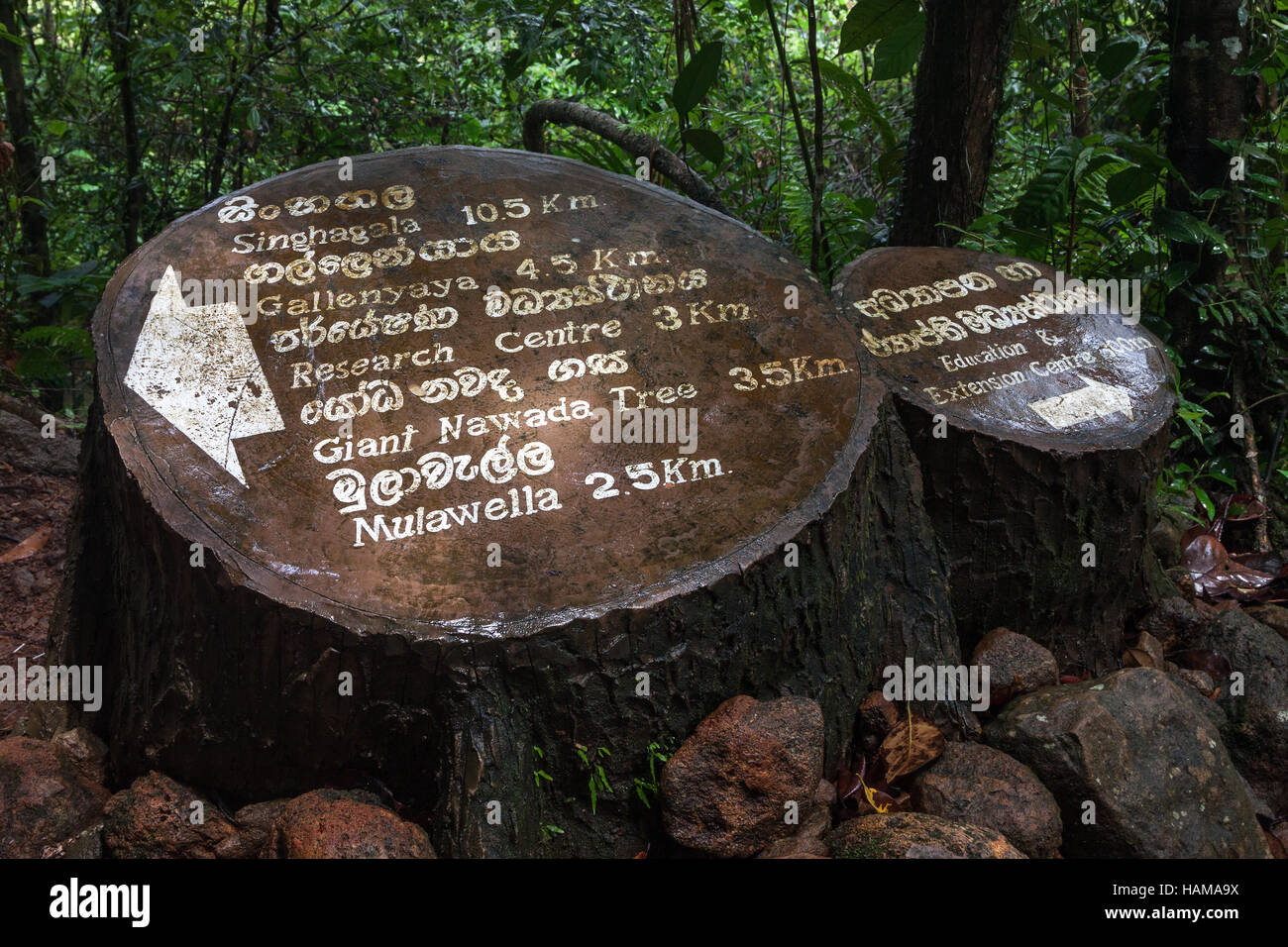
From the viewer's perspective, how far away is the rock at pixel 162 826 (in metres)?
1.73

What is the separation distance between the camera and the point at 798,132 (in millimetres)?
4047

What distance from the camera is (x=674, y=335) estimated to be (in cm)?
224

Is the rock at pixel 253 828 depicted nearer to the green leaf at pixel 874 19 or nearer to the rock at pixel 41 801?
the rock at pixel 41 801

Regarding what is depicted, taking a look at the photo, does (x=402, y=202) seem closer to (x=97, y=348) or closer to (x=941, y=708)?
(x=97, y=348)

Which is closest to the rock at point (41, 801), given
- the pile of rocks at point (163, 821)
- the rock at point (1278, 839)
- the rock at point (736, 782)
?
the pile of rocks at point (163, 821)

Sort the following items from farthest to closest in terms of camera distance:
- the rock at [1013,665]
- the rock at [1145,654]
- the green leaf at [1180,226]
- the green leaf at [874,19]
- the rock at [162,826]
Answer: the green leaf at [874,19] < the green leaf at [1180,226] < the rock at [1145,654] < the rock at [1013,665] < the rock at [162,826]

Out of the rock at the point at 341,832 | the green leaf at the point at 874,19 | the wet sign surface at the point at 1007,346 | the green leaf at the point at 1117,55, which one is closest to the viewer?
the rock at the point at 341,832

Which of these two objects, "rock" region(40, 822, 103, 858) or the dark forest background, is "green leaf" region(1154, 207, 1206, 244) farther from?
"rock" region(40, 822, 103, 858)

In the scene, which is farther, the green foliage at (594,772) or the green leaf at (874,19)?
the green leaf at (874,19)

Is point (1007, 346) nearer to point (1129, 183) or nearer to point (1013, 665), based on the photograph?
point (1013, 665)

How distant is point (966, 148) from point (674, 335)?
1.82 m

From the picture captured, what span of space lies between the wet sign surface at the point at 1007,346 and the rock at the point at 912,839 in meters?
0.97

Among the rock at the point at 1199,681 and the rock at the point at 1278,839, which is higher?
the rock at the point at 1199,681

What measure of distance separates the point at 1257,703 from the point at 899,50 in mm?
2395
